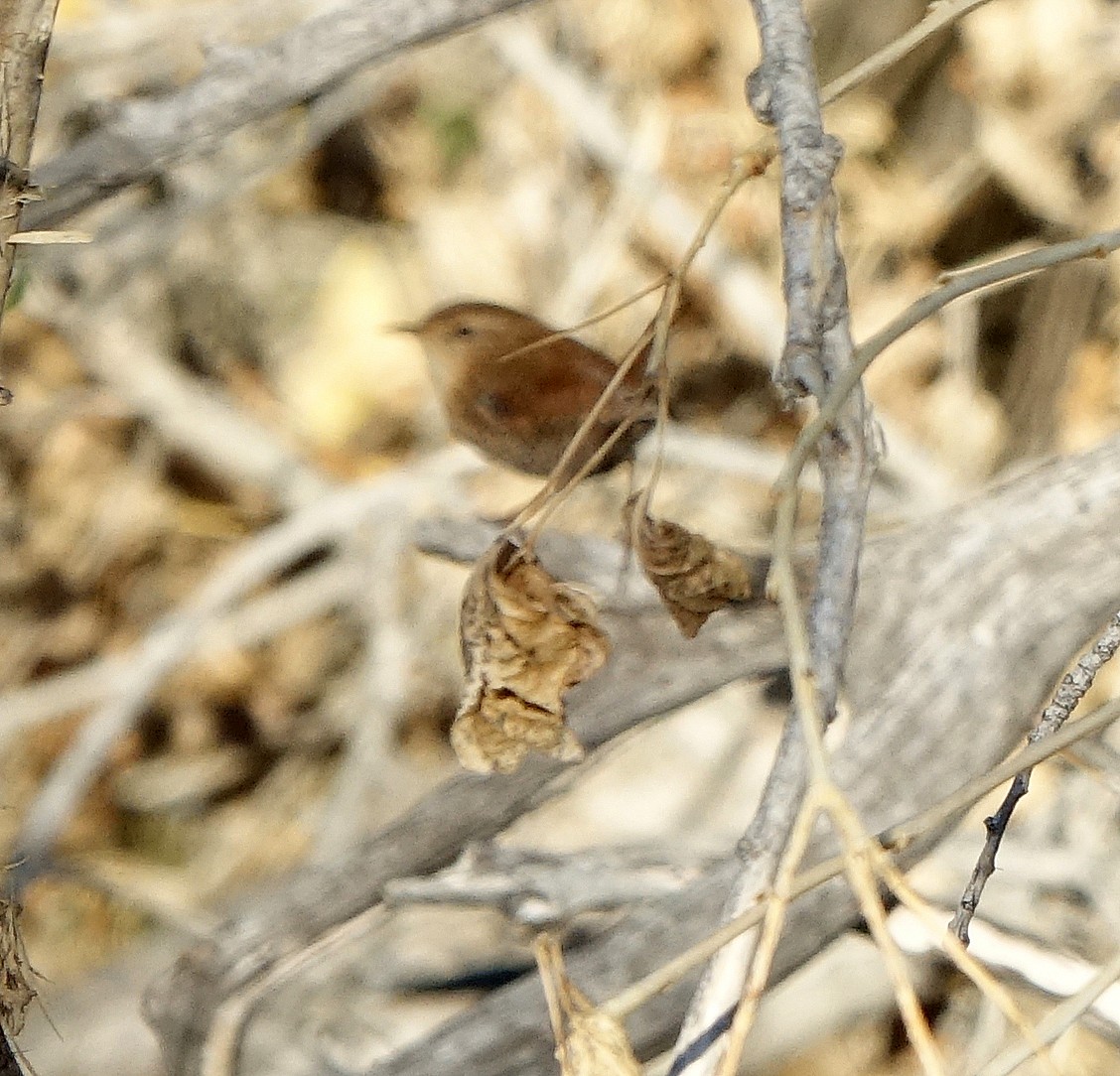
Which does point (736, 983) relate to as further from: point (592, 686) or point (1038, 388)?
point (1038, 388)

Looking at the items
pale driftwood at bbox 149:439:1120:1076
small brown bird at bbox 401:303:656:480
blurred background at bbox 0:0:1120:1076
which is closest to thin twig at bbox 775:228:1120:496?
small brown bird at bbox 401:303:656:480

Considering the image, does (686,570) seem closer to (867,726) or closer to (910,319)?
(910,319)

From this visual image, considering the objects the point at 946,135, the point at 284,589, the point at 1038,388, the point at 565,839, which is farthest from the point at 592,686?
the point at 946,135

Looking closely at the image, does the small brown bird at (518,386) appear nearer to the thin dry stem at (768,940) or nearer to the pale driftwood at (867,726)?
the pale driftwood at (867,726)

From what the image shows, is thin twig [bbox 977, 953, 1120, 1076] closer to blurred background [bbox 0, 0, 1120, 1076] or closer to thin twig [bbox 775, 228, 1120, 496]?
thin twig [bbox 775, 228, 1120, 496]

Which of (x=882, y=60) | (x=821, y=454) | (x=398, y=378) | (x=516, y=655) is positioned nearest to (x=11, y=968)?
(x=516, y=655)
